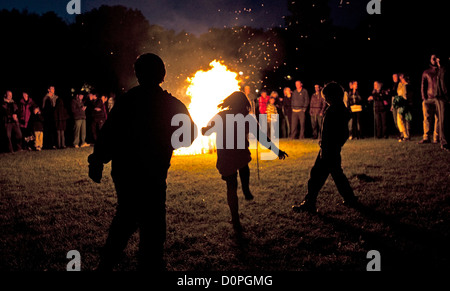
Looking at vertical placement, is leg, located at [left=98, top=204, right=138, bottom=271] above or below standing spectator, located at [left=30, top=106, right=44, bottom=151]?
below

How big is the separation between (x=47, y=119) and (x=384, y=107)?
16464mm

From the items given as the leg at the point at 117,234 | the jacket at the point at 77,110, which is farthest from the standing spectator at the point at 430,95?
the jacket at the point at 77,110

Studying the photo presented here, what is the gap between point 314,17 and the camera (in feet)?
118

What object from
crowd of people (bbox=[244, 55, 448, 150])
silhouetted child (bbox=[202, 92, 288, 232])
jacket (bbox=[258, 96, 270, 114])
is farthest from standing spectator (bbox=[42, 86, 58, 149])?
silhouetted child (bbox=[202, 92, 288, 232])

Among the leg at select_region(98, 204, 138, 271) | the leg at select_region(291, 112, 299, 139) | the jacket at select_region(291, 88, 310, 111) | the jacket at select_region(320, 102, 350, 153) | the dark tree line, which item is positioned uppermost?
the dark tree line

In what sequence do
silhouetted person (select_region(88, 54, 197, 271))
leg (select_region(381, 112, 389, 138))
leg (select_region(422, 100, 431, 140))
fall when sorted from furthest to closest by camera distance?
leg (select_region(381, 112, 389, 138)) < leg (select_region(422, 100, 431, 140)) < silhouetted person (select_region(88, 54, 197, 271))

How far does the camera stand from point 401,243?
4012 mm

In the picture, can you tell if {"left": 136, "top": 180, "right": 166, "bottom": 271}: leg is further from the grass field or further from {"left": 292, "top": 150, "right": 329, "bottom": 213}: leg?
{"left": 292, "top": 150, "right": 329, "bottom": 213}: leg

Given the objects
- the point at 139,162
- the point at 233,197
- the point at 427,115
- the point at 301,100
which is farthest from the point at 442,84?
the point at 139,162

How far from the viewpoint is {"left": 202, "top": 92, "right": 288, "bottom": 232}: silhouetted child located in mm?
4605

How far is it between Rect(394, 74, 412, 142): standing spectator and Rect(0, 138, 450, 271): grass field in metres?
4.48

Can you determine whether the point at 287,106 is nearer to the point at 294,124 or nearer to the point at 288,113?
the point at 288,113

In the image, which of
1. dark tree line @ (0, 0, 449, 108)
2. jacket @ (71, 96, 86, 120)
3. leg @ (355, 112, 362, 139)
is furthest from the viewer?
dark tree line @ (0, 0, 449, 108)
